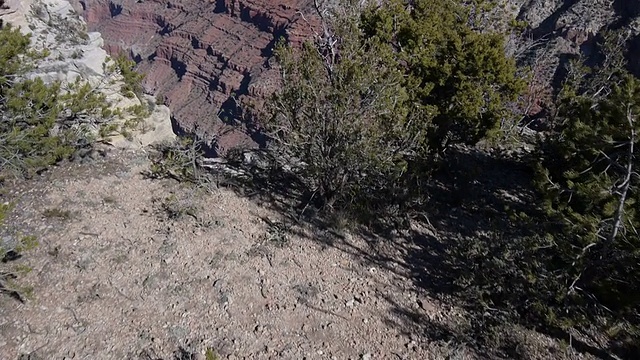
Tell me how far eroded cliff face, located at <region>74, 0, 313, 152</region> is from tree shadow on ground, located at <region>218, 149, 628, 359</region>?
1763 inches

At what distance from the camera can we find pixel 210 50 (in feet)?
238

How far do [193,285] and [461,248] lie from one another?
3.95 meters

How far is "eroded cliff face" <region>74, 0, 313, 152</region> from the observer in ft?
204

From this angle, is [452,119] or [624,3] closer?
[452,119]

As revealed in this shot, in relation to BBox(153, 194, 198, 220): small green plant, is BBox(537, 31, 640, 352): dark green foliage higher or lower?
higher

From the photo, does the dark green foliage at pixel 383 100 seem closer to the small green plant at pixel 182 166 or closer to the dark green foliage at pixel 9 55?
the small green plant at pixel 182 166

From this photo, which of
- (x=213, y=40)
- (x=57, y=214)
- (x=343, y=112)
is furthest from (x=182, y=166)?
(x=213, y=40)

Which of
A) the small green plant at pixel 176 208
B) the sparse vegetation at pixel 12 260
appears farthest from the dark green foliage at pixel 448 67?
the sparse vegetation at pixel 12 260

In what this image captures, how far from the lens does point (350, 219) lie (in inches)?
288

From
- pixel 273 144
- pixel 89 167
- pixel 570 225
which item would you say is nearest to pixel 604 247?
pixel 570 225

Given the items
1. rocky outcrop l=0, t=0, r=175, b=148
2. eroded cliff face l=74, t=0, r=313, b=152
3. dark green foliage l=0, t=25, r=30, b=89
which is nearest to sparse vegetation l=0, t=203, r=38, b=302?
dark green foliage l=0, t=25, r=30, b=89

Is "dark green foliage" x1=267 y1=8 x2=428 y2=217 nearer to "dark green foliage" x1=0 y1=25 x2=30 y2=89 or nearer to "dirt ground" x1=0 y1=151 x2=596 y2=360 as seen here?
"dirt ground" x1=0 y1=151 x2=596 y2=360

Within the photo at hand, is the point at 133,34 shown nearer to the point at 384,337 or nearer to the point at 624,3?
the point at 624,3

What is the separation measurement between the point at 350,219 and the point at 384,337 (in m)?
2.33
